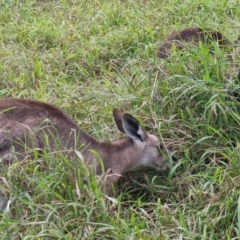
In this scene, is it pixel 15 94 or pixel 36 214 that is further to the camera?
pixel 15 94

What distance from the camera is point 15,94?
6.25 metres

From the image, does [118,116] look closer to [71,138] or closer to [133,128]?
[133,128]

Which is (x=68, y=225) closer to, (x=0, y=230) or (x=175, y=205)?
(x=0, y=230)

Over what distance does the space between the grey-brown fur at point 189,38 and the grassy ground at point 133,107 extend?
24 centimetres

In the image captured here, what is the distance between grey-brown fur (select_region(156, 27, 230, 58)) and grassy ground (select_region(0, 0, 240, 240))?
9.5 inches

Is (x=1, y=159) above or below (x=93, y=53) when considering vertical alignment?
above

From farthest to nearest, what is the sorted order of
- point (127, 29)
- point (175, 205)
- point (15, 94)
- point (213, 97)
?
point (127, 29) → point (15, 94) → point (213, 97) → point (175, 205)

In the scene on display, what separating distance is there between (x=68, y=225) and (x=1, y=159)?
86 cm

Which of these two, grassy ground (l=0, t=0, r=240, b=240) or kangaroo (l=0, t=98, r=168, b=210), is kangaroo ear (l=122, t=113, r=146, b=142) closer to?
kangaroo (l=0, t=98, r=168, b=210)

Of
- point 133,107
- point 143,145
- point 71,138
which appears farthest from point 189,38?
point 71,138

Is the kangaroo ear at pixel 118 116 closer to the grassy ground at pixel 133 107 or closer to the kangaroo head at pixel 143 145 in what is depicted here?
the kangaroo head at pixel 143 145

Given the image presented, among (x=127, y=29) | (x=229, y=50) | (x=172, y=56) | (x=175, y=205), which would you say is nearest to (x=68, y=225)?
(x=175, y=205)

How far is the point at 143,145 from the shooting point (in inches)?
193

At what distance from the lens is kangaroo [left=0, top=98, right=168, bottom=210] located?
4.69 metres
